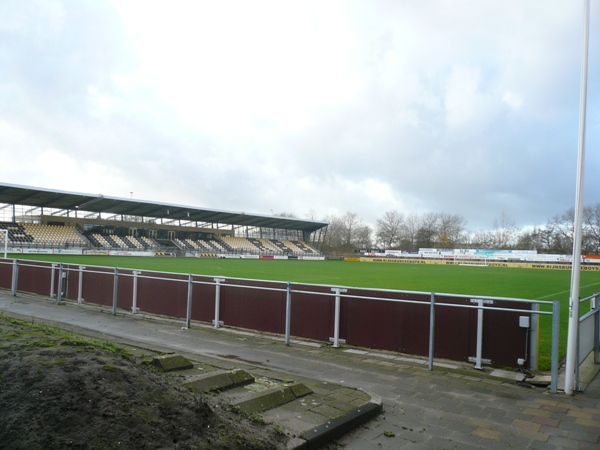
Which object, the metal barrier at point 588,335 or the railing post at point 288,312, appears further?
the railing post at point 288,312

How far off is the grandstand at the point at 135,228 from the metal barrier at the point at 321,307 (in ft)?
136

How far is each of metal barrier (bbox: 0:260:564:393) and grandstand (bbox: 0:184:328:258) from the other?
4135 cm

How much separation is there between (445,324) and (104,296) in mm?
10005

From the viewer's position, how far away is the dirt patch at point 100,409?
296cm

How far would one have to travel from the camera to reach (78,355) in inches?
160

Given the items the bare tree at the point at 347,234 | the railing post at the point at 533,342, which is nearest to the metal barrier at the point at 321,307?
the railing post at the point at 533,342

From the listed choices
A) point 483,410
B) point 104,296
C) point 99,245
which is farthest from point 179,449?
point 99,245

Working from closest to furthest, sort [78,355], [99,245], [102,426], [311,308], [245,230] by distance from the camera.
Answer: [102,426], [78,355], [311,308], [99,245], [245,230]

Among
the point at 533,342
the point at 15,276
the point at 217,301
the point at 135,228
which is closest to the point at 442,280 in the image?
the point at 217,301

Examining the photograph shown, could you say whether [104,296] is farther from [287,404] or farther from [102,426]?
[102,426]

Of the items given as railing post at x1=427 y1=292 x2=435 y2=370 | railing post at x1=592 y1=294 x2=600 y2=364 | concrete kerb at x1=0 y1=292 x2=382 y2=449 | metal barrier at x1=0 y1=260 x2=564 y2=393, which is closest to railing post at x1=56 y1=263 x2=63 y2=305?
metal barrier at x1=0 y1=260 x2=564 y2=393

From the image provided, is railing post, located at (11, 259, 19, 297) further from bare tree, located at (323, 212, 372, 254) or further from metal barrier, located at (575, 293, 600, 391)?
bare tree, located at (323, 212, 372, 254)

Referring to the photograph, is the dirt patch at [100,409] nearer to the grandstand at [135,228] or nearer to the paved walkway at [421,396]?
the paved walkway at [421,396]

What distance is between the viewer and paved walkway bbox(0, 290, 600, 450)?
173 inches
